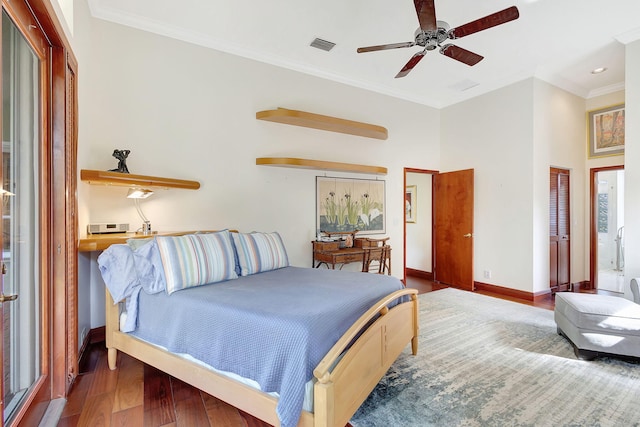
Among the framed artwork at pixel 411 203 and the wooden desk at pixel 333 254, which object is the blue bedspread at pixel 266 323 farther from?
the framed artwork at pixel 411 203

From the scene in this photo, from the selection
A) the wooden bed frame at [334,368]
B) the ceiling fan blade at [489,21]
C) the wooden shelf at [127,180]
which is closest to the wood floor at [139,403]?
the wooden bed frame at [334,368]

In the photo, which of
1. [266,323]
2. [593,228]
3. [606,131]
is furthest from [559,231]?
[266,323]

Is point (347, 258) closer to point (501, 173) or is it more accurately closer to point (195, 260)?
point (195, 260)

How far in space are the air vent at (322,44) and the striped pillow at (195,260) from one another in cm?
254

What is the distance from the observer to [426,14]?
2453mm

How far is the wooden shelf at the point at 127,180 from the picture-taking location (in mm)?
2654

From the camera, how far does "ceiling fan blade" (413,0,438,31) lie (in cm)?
233

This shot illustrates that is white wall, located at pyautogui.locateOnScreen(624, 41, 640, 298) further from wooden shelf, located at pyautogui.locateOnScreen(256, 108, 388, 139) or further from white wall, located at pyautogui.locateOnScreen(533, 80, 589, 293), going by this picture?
wooden shelf, located at pyautogui.locateOnScreen(256, 108, 388, 139)

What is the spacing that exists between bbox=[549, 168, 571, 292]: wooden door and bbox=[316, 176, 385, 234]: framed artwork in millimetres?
2516

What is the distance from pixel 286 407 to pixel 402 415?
0.86 meters

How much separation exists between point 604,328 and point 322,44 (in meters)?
3.90

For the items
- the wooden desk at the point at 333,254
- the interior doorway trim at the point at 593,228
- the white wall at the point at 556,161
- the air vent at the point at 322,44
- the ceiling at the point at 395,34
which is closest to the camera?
the ceiling at the point at 395,34

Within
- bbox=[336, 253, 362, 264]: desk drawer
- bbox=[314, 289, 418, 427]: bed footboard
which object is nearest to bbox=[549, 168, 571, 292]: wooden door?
bbox=[336, 253, 362, 264]: desk drawer

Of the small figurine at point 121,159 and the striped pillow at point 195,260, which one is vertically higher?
the small figurine at point 121,159
